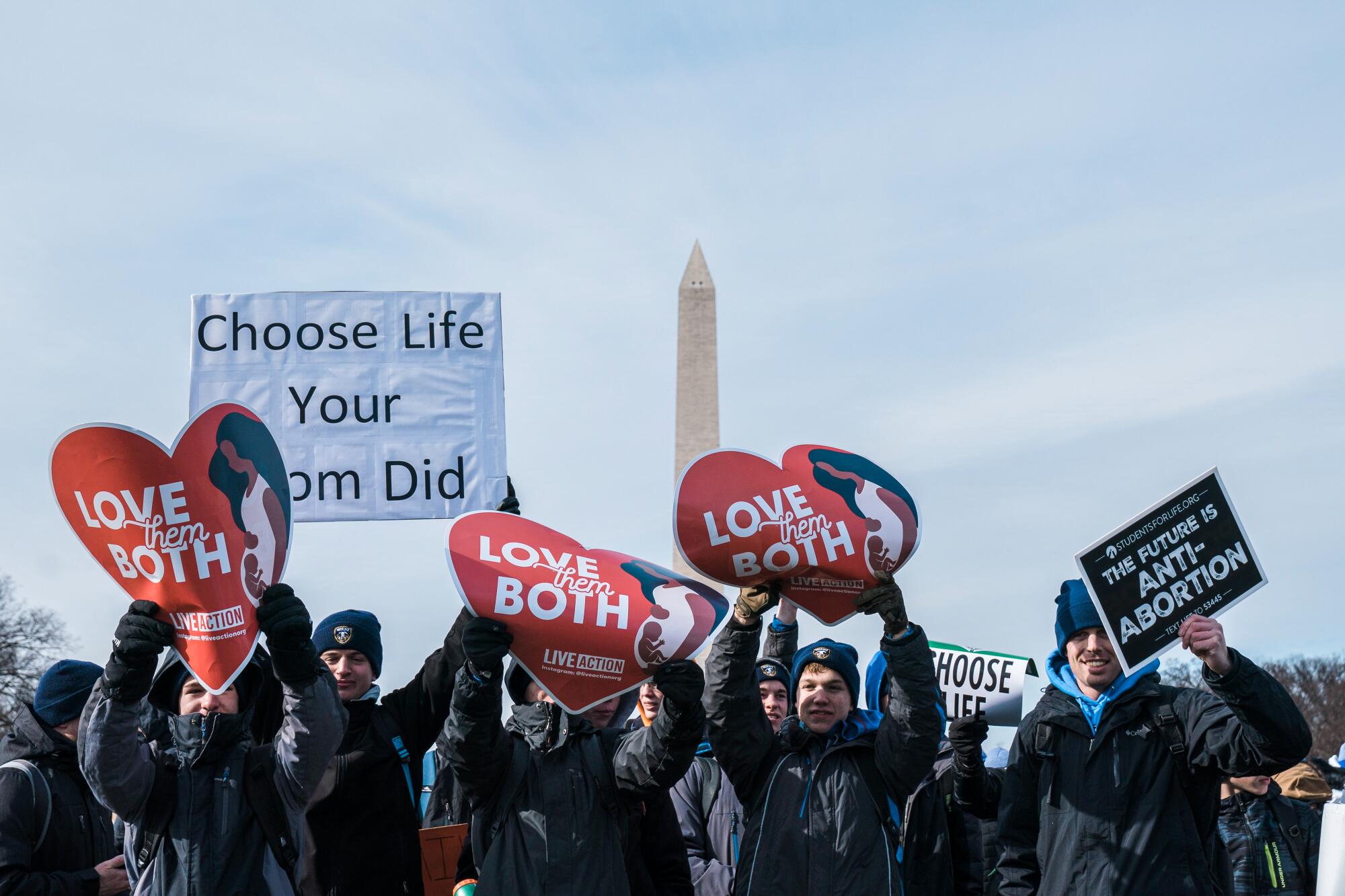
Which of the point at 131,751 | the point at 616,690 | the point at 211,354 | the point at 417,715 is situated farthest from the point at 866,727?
the point at 211,354

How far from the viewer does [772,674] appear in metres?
5.77

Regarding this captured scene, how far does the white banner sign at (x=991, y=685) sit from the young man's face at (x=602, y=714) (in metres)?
2.82

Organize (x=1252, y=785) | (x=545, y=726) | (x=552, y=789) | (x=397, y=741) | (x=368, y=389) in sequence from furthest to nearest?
(x=1252, y=785)
(x=368, y=389)
(x=397, y=741)
(x=545, y=726)
(x=552, y=789)

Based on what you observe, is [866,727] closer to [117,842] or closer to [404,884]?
[404,884]

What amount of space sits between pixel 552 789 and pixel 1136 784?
5.96 ft

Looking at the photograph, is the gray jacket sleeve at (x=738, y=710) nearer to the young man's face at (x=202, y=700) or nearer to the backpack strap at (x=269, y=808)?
the backpack strap at (x=269, y=808)

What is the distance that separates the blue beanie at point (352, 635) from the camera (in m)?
5.11

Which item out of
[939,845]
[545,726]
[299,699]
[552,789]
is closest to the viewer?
[299,699]

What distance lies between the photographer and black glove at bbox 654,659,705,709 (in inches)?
172

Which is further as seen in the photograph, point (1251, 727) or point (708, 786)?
point (708, 786)

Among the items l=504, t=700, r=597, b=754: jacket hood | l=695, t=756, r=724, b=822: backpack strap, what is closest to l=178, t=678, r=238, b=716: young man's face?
l=504, t=700, r=597, b=754: jacket hood

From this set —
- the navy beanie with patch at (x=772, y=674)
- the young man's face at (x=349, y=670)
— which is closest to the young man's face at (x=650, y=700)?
the navy beanie with patch at (x=772, y=674)

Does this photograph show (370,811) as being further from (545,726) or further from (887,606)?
(887,606)

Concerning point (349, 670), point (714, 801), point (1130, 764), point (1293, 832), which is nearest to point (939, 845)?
point (1130, 764)
